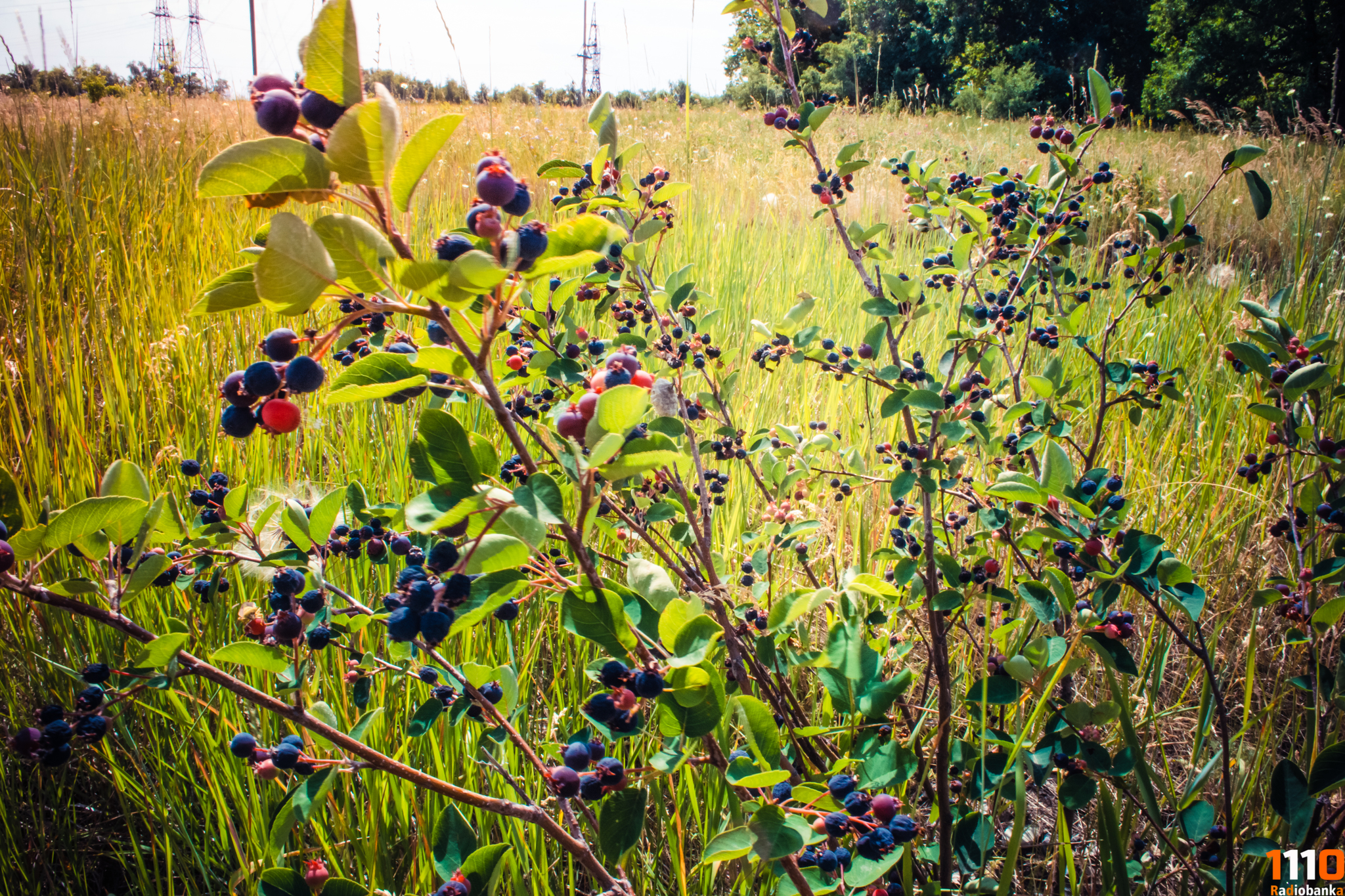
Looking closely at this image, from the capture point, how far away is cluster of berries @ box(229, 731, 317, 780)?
0.47m

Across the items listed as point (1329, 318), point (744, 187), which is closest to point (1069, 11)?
point (744, 187)

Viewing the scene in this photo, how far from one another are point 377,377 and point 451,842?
369 millimetres

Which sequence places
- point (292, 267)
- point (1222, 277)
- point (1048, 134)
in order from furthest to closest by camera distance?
point (1222, 277) < point (1048, 134) < point (292, 267)

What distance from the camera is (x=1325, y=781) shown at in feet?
1.87

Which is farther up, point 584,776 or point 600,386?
point 600,386

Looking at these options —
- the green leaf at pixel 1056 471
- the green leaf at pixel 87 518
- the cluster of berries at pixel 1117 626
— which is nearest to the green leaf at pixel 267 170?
the green leaf at pixel 87 518

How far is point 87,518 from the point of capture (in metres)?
0.43

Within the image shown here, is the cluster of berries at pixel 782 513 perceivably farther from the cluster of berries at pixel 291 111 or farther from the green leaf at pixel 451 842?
the cluster of berries at pixel 291 111

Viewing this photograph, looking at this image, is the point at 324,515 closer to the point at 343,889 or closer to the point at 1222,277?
the point at 343,889

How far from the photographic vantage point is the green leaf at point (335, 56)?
32cm

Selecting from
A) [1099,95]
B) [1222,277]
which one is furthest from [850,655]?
[1222,277]

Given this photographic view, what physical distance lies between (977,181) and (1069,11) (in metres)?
24.7

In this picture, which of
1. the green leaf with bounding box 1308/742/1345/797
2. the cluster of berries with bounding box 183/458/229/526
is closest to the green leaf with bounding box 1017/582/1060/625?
the green leaf with bounding box 1308/742/1345/797

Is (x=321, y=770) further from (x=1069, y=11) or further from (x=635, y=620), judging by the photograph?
(x=1069, y=11)
